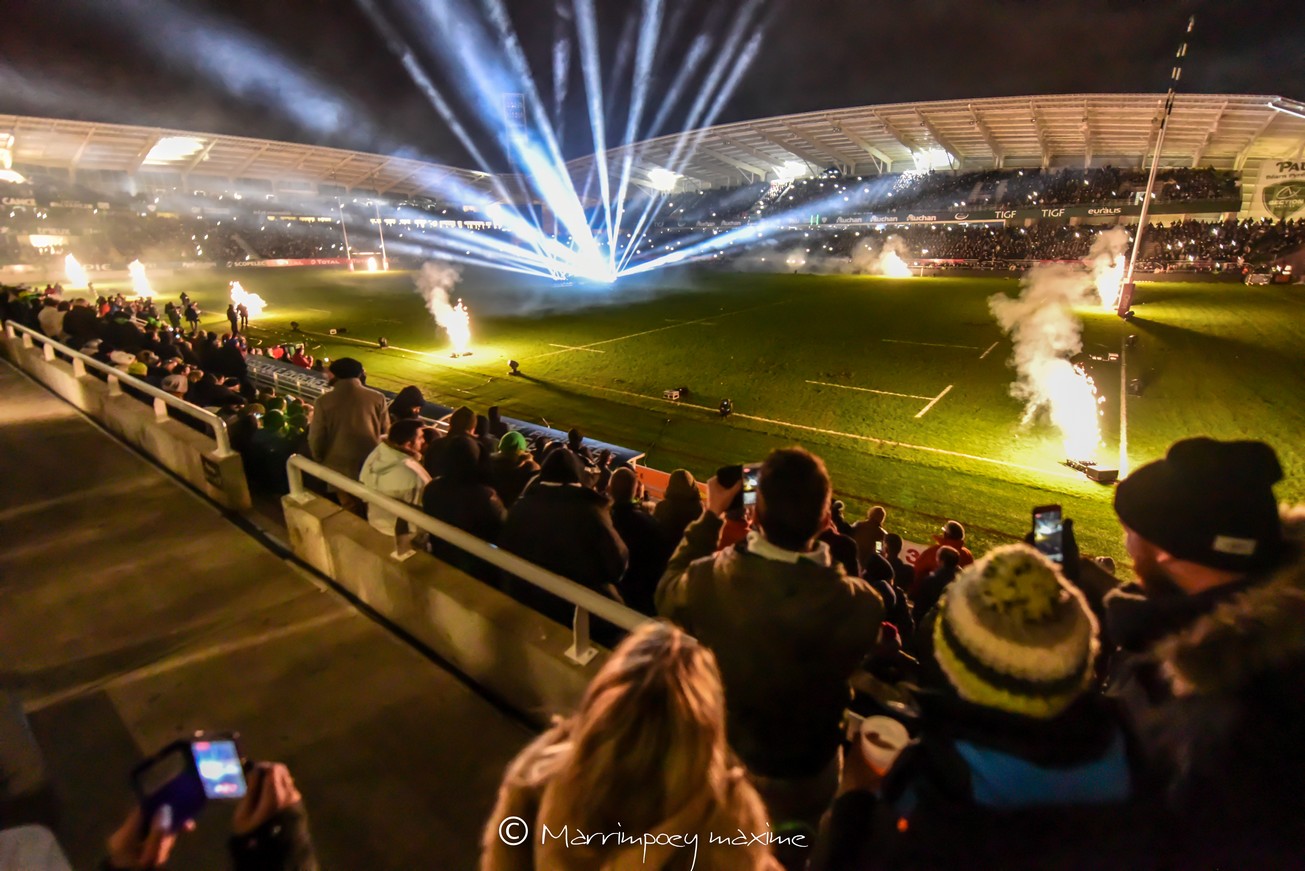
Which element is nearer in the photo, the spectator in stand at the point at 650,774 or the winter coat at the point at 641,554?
the spectator in stand at the point at 650,774

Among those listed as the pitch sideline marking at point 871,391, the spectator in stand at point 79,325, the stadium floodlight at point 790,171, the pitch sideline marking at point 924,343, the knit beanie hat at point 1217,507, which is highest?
the stadium floodlight at point 790,171

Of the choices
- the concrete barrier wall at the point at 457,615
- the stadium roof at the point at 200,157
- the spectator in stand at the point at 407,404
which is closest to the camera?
the concrete barrier wall at the point at 457,615

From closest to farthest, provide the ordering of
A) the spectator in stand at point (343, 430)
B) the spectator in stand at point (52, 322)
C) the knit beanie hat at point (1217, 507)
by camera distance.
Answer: the knit beanie hat at point (1217, 507) → the spectator in stand at point (343, 430) → the spectator in stand at point (52, 322)

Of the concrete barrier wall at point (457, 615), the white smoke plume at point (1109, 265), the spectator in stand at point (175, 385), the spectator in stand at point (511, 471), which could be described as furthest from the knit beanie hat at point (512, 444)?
the white smoke plume at point (1109, 265)

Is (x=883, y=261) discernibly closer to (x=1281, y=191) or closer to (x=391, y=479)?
(x=1281, y=191)

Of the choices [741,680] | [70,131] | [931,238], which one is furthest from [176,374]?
[931,238]

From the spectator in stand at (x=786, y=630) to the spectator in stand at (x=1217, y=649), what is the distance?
0.75 meters

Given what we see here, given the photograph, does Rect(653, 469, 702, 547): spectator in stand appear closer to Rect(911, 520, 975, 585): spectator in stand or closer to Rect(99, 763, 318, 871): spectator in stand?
Rect(911, 520, 975, 585): spectator in stand

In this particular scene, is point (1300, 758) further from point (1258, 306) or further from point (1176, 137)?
point (1176, 137)

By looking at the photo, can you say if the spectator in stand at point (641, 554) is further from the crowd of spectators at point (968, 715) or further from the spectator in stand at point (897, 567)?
the spectator in stand at point (897, 567)

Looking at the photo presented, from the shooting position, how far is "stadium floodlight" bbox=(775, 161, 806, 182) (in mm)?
67812

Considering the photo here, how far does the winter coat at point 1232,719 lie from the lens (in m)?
1.30

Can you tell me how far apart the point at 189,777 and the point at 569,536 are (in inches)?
76.3

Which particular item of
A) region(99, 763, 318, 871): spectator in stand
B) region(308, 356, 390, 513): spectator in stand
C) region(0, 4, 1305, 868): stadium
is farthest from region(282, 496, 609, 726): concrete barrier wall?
region(99, 763, 318, 871): spectator in stand
